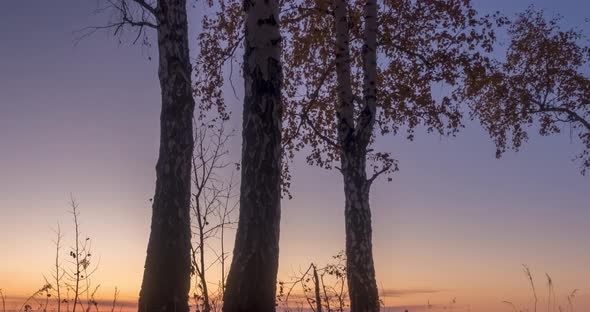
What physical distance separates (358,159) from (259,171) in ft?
18.2

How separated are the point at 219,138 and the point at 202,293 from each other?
3.70 meters

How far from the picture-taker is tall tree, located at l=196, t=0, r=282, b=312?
23.4 ft

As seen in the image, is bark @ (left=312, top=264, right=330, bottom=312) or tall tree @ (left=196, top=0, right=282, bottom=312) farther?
bark @ (left=312, top=264, right=330, bottom=312)

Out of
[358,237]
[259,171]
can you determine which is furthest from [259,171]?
[358,237]

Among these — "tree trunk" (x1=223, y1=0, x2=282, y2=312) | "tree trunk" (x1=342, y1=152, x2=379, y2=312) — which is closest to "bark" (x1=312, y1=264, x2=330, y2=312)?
"tree trunk" (x1=342, y1=152, x2=379, y2=312)

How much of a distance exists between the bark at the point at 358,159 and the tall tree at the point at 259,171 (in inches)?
201

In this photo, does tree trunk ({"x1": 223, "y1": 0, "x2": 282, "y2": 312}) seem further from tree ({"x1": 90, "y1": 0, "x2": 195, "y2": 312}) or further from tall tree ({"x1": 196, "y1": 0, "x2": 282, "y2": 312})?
tree ({"x1": 90, "y1": 0, "x2": 195, "y2": 312})

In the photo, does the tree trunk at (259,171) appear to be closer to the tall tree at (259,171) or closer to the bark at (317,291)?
the tall tree at (259,171)

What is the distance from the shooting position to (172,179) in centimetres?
1022

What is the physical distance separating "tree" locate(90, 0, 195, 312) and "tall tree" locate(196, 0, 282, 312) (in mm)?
2786

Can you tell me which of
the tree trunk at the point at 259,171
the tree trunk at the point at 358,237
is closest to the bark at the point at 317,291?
the tree trunk at the point at 358,237

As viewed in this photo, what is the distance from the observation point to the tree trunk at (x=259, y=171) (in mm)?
7129

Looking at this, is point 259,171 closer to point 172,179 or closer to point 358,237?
point 172,179

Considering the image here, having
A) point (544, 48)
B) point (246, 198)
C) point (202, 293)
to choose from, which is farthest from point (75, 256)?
point (544, 48)
